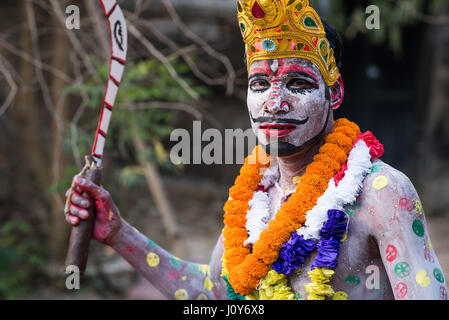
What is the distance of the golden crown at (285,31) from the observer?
195cm

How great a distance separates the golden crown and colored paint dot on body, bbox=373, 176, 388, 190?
447 mm

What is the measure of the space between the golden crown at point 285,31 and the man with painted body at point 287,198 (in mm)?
38

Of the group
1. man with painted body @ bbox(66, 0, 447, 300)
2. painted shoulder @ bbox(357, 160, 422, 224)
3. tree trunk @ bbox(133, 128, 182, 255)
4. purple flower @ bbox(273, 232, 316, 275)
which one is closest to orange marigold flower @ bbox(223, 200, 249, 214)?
man with painted body @ bbox(66, 0, 447, 300)

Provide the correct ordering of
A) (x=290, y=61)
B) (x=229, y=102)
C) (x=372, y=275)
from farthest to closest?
(x=229, y=102), (x=290, y=61), (x=372, y=275)

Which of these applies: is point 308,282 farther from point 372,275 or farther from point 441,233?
point 441,233

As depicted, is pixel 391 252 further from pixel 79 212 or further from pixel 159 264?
pixel 79 212

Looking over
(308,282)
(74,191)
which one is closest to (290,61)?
(308,282)

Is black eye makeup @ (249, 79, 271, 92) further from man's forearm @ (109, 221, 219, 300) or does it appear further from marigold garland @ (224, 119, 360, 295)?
man's forearm @ (109, 221, 219, 300)

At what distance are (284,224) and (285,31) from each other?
2.45 ft

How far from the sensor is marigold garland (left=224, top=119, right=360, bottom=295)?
1.97 meters

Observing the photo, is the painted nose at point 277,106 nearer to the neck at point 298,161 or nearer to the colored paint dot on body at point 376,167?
the neck at point 298,161

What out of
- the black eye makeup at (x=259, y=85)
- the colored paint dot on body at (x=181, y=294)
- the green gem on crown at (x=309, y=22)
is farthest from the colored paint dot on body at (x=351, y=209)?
the colored paint dot on body at (x=181, y=294)
